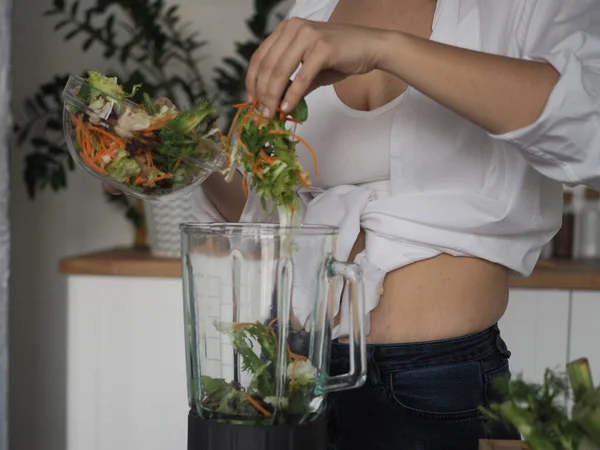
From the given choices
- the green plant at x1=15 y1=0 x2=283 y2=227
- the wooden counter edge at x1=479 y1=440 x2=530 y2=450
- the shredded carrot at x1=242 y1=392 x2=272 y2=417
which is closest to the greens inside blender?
the shredded carrot at x1=242 y1=392 x2=272 y2=417

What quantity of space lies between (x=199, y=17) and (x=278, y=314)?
1653 mm

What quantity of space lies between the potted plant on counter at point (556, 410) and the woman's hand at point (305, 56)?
0.91 feet

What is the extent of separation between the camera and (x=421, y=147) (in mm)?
872

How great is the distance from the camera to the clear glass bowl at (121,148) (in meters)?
0.74

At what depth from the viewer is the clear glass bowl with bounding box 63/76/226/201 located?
2.43ft

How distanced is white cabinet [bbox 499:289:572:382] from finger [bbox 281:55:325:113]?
1.11 m

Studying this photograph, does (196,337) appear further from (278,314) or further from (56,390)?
(56,390)

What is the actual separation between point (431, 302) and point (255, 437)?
1.04ft

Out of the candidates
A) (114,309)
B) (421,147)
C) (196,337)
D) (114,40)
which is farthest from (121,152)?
(114,40)

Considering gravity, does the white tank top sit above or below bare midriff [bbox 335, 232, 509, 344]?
above

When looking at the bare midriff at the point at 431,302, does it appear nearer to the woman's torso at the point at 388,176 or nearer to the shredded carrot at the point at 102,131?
the woman's torso at the point at 388,176

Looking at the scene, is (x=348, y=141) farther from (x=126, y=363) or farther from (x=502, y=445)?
(x=126, y=363)

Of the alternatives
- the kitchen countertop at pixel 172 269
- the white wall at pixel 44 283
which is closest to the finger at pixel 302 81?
the kitchen countertop at pixel 172 269

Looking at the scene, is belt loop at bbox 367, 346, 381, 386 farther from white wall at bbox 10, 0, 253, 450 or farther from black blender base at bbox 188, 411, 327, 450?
white wall at bbox 10, 0, 253, 450
